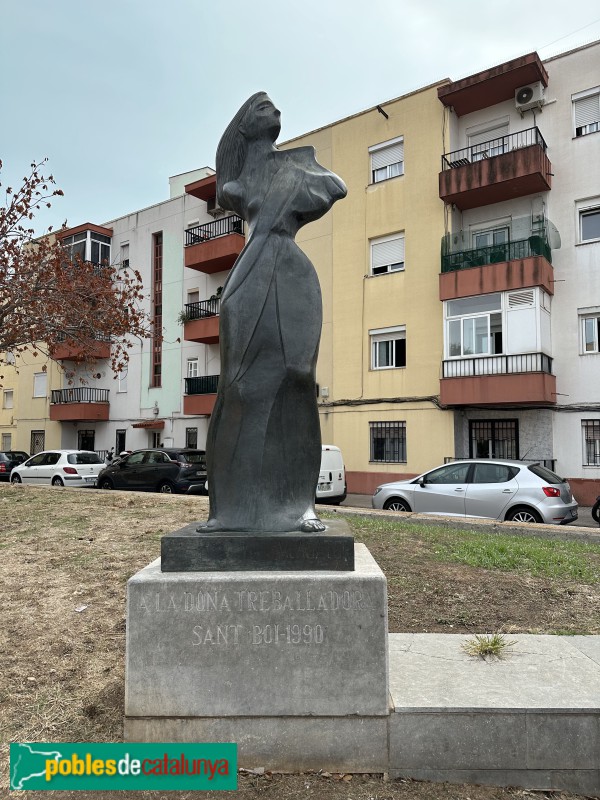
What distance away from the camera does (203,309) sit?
25625mm

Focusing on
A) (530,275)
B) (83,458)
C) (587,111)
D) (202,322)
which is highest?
(587,111)

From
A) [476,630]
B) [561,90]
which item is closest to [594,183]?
[561,90]

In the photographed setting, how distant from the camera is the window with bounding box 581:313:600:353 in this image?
17.0 metres

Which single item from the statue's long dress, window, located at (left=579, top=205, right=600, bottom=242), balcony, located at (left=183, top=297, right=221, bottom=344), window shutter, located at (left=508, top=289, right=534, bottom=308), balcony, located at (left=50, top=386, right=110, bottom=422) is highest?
window, located at (left=579, top=205, right=600, bottom=242)

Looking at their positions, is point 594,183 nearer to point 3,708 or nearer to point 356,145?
point 356,145

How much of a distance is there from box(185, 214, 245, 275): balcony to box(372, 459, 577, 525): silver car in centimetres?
1468

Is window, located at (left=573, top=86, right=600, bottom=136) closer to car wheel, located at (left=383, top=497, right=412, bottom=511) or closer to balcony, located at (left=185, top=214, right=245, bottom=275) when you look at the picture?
balcony, located at (left=185, top=214, right=245, bottom=275)

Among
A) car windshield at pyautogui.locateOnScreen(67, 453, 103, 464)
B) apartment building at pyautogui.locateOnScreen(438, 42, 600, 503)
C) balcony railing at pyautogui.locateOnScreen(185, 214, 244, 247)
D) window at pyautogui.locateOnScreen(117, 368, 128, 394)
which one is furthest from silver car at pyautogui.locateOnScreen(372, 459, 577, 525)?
window at pyautogui.locateOnScreen(117, 368, 128, 394)

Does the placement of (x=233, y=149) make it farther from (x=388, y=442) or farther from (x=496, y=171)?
(x=388, y=442)

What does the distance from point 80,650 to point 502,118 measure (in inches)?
745

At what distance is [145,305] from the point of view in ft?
94.5

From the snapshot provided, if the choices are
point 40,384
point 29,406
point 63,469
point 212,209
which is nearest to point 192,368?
point 212,209

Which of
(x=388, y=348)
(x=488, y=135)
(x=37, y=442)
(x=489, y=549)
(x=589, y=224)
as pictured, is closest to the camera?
(x=489, y=549)

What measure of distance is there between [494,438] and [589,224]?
626cm
